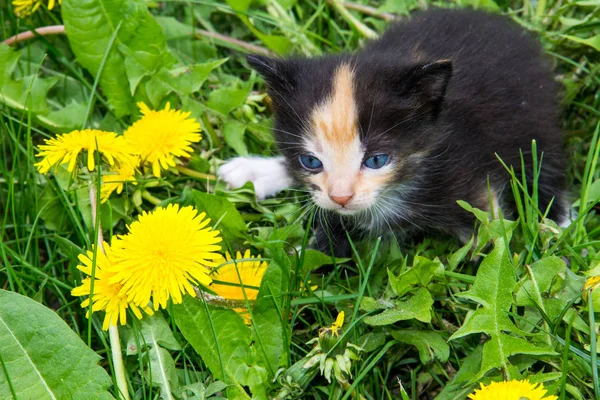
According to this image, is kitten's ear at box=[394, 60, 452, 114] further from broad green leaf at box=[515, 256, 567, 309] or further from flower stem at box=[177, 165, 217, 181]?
flower stem at box=[177, 165, 217, 181]

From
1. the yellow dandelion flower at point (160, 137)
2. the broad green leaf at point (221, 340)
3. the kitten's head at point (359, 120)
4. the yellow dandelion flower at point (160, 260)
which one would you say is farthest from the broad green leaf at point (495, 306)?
the yellow dandelion flower at point (160, 137)

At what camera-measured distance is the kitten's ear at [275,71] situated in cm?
231

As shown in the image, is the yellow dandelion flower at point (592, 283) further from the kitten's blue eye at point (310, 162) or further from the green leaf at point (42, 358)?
the green leaf at point (42, 358)

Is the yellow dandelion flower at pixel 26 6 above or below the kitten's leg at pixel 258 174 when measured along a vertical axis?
above

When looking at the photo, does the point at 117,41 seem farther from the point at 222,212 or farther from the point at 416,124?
the point at 416,124

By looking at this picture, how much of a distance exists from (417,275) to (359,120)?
0.47 metres

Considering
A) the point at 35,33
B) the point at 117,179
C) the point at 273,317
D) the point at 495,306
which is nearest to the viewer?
the point at 495,306

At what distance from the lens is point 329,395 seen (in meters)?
2.04

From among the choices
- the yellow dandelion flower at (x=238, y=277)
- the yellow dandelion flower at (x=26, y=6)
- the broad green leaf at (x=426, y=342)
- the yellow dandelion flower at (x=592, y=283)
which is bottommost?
the broad green leaf at (x=426, y=342)

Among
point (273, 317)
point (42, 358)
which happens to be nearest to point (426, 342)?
point (273, 317)

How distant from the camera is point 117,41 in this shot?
111 inches

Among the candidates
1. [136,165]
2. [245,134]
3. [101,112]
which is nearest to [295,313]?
[136,165]

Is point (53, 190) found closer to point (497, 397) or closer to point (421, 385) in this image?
point (421, 385)

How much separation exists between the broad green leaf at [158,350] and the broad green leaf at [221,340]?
0.09m
